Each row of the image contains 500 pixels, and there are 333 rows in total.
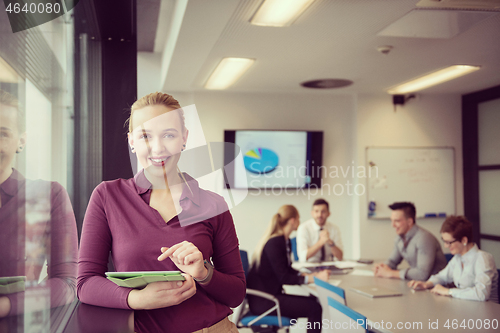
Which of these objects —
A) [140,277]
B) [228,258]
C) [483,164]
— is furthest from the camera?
[483,164]

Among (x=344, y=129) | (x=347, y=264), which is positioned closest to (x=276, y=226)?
(x=347, y=264)

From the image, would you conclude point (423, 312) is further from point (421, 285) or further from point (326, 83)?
point (326, 83)

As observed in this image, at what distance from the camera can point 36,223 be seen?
0.93 m

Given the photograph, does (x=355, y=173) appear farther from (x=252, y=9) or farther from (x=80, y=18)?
(x=80, y=18)

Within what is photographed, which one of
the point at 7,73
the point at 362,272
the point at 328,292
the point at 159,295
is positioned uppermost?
the point at 7,73

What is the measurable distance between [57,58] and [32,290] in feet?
2.47

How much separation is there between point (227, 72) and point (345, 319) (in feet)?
9.25

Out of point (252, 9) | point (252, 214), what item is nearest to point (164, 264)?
point (252, 9)

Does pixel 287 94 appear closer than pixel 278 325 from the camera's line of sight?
No

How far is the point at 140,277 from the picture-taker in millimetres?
861

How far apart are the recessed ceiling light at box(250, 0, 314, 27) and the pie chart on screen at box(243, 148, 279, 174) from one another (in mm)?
2412

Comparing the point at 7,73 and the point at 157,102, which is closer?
the point at 7,73

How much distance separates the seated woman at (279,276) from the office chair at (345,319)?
1.02 meters

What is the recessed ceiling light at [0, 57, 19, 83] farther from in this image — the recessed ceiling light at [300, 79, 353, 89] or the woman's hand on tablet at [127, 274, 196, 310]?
the recessed ceiling light at [300, 79, 353, 89]
